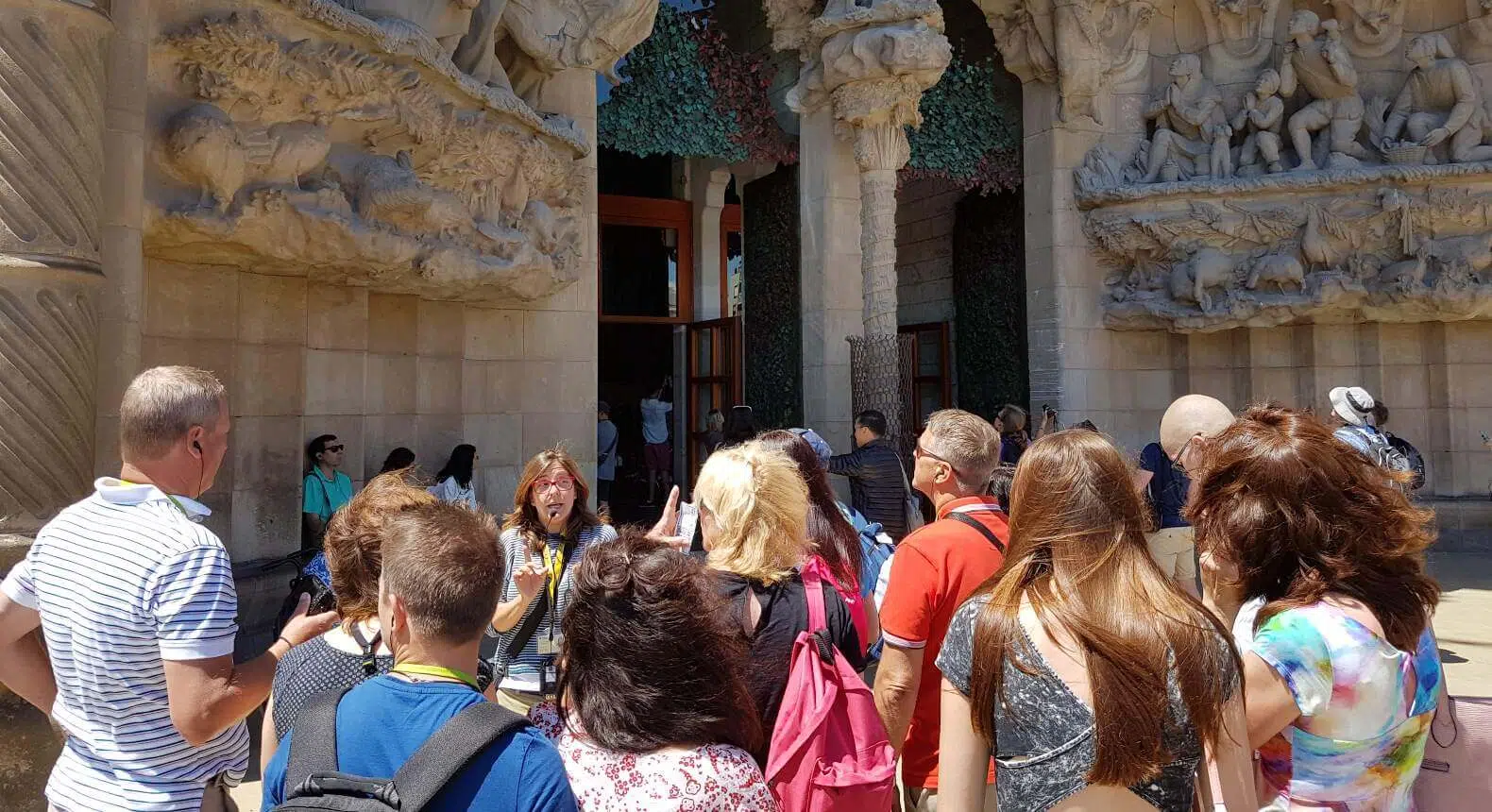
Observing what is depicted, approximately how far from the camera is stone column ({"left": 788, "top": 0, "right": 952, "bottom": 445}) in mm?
7180

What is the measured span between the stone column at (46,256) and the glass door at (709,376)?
5.53m

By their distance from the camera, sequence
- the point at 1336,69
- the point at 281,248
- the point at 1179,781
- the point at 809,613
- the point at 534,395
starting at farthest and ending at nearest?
1. the point at 1336,69
2. the point at 534,395
3. the point at 281,248
4. the point at 809,613
5. the point at 1179,781

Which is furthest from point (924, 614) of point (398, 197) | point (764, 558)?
point (398, 197)

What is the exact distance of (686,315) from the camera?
9.62 metres

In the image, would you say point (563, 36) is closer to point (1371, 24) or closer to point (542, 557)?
point (542, 557)

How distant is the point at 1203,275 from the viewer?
8438 mm

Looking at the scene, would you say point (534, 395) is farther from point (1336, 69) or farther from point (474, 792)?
point (1336, 69)

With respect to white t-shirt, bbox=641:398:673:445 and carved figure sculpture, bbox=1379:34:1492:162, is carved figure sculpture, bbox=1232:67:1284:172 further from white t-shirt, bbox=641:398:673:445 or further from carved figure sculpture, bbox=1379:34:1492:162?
white t-shirt, bbox=641:398:673:445

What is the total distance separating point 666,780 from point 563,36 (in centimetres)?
583

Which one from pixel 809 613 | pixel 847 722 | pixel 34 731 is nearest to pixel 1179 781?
pixel 847 722

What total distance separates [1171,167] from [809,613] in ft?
26.6

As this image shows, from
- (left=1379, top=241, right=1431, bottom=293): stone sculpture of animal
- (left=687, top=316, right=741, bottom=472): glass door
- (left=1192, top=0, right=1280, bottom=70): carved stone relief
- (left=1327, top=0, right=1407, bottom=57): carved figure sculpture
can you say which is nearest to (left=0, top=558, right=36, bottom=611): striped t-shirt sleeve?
(left=687, top=316, right=741, bottom=472): glass door

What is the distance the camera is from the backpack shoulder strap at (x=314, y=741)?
4.04 feet

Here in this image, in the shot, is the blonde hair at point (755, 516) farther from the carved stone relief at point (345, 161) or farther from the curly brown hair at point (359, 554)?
the carved stone relief at point (345, 161)
